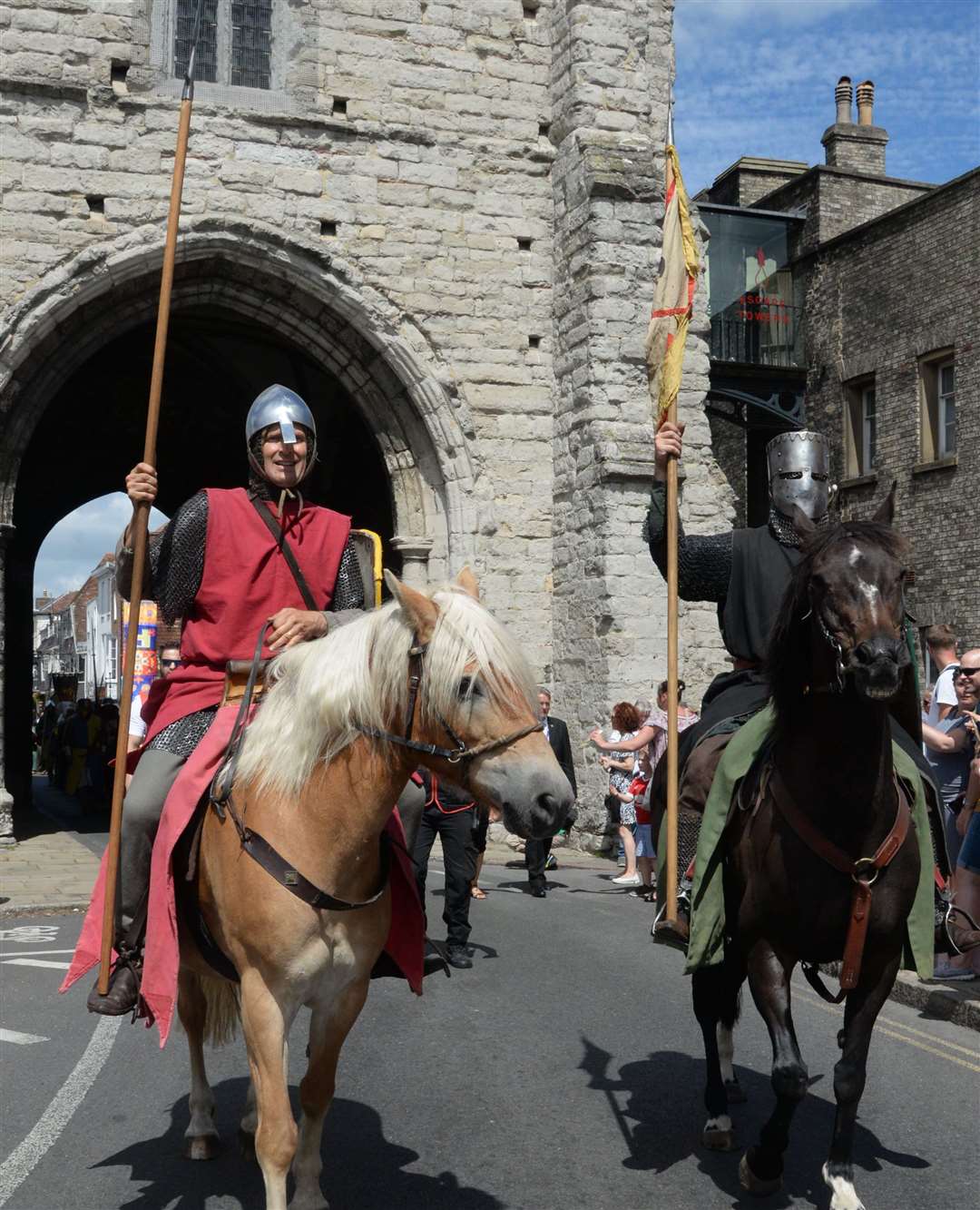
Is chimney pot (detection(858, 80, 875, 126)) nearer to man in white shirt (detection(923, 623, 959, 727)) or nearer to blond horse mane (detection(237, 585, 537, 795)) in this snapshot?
man in white shirt (detection(923, 623, 959, 727))

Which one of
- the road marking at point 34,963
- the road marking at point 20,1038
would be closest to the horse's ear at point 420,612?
the road marking at point 20,1038

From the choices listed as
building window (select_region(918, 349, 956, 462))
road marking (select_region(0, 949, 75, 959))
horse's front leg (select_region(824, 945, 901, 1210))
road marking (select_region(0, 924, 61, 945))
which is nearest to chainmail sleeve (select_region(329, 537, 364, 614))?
horse's front leg (select_region(824, 945, 901, 1210))

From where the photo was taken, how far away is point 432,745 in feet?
11.4

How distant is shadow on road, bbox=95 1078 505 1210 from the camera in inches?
161

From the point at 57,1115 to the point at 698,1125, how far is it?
7.96 ft

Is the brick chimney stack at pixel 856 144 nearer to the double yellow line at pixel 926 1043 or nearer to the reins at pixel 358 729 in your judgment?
the double yellow line at pixel 926 1043

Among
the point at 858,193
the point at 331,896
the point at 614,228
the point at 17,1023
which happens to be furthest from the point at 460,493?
the point at 858,193

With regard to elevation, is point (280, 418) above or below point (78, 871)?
above

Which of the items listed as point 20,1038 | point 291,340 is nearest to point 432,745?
point 20,1038

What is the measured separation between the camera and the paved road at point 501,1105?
4242 millimetres

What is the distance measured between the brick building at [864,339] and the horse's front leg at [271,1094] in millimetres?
A: 16709

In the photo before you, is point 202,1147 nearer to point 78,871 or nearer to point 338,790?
point 338,790

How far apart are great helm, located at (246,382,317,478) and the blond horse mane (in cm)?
84

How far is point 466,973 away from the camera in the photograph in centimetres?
778
